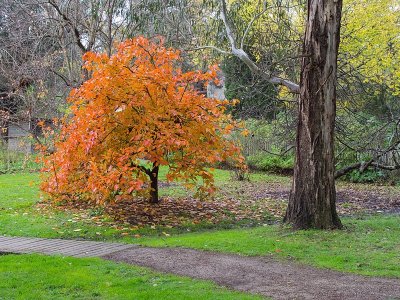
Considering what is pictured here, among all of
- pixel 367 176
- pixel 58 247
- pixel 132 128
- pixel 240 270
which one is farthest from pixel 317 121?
pixel 367 176

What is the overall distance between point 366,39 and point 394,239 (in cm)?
1522

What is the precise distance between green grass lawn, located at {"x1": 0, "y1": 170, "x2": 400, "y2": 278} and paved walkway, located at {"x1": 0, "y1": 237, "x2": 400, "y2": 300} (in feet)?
1.22

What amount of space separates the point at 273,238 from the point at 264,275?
2.21 m

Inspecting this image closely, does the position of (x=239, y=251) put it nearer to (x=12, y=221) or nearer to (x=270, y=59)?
(x=12, y=221)

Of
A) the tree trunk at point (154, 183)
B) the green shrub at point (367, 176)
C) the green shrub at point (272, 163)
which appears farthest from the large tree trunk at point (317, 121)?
the green shrub at point (272, 163)

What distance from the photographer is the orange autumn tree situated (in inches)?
385

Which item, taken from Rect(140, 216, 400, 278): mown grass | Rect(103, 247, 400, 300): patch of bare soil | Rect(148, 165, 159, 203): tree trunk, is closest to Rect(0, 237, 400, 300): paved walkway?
Rect(103, 247, 400, 300): patch of bare soil

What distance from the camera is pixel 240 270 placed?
265 inches

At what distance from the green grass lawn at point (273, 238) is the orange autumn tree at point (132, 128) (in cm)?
71

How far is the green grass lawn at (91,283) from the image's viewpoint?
5590 millimetres

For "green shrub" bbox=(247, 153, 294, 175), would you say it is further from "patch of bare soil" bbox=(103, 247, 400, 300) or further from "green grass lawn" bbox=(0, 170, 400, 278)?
"patch of bare soil" bbox=(103, 247, 400, 300)

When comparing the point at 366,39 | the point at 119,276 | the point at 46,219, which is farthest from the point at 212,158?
the point at 366,39

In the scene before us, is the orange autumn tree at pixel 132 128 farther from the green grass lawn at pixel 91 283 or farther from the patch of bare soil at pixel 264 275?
the green grass lawn at pixel 91 283

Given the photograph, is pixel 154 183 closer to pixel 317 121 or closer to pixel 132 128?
pixel 132 128
